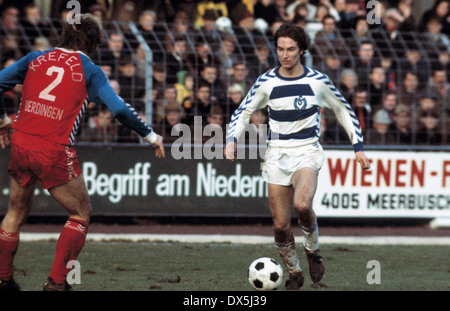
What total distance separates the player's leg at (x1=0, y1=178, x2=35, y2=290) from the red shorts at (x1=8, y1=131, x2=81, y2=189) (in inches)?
3.4

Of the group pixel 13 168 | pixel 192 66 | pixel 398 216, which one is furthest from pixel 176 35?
pixel 13 168

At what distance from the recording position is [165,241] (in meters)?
9.76

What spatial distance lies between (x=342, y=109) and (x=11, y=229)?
2.87 metres

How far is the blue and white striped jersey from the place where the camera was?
6953mm

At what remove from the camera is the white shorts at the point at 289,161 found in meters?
6.98

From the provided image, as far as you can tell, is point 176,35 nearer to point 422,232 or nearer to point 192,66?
point 192,66

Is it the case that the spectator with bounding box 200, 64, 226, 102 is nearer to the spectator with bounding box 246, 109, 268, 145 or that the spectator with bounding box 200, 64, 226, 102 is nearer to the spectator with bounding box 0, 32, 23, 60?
the spectator with bounding box 246, 109, 268, 145

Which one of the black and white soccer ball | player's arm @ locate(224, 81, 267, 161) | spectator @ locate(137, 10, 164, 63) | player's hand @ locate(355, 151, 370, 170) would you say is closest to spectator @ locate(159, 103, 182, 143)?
spectator @ locate(137, 10, 164, 63)

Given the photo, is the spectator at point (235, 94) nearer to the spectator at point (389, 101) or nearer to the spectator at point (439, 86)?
the spectator at point (389, 101)

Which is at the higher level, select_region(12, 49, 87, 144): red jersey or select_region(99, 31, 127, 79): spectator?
select_region(99, 31, 127, 79): spectator

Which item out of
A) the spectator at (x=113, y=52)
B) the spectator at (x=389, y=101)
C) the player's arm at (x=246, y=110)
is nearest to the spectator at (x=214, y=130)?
the spectator at (x=113, y=52)

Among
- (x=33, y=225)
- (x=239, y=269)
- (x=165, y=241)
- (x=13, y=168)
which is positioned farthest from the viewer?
(x=33, y=225)

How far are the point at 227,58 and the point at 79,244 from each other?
539 centimetres

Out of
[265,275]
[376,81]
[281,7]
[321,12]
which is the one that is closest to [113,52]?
[281,7]
